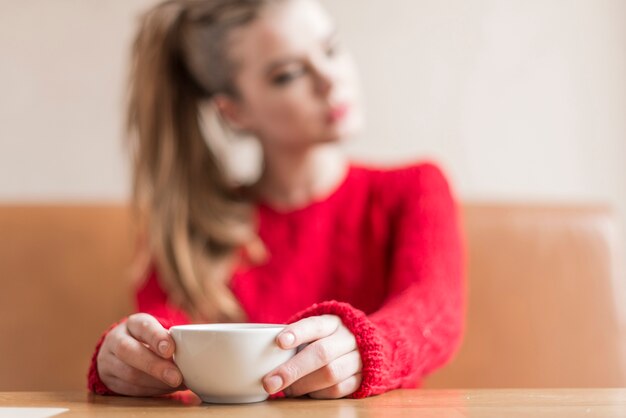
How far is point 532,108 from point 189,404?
4.53 ft

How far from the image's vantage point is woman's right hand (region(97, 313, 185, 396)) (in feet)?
2.31

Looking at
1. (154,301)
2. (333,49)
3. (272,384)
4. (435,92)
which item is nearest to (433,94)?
(435,92)

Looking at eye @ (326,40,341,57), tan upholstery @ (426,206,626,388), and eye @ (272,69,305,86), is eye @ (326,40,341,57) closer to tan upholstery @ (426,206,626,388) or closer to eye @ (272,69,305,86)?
eye @ (272,69,305,86)

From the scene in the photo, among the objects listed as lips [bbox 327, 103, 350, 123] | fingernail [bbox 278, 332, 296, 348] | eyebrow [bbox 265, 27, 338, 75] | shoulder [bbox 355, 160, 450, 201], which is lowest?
fingernail [bbox 278, 332, 296, 348]

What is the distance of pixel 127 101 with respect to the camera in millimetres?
1608

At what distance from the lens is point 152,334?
0.73 metres

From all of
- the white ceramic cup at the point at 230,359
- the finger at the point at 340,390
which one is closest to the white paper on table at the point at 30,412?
the white ceramic cup at the point at 230,359

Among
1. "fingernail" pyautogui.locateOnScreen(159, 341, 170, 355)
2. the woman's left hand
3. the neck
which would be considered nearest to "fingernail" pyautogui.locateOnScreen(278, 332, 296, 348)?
the woman's left hand

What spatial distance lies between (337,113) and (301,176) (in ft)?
0.57

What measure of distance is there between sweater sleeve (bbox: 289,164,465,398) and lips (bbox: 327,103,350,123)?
154 millimetres

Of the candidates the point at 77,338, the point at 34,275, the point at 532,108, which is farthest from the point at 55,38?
the point at 532,108

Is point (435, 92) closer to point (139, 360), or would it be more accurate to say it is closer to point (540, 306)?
point (540, 306)

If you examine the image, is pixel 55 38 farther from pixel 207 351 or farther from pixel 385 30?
pixel 207 351

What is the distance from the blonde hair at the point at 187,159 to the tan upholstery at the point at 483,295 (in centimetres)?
15
